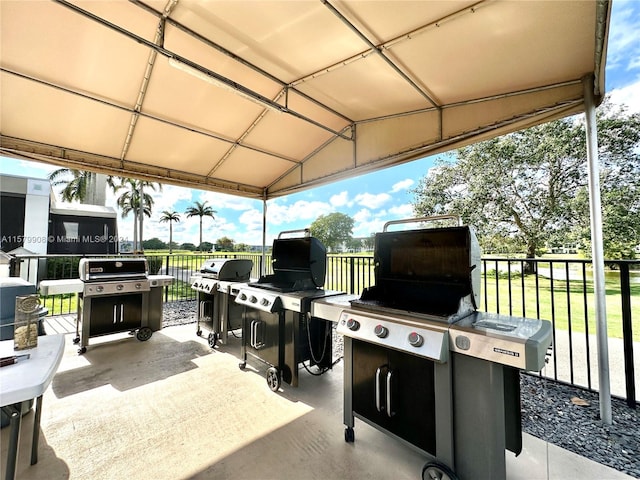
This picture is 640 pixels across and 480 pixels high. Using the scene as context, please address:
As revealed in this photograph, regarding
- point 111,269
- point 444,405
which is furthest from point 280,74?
point 444,405

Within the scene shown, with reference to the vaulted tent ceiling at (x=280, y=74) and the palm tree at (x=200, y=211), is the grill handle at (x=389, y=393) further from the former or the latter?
the palm tree at (x=200, y=211)

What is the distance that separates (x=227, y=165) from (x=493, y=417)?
15.8 ft

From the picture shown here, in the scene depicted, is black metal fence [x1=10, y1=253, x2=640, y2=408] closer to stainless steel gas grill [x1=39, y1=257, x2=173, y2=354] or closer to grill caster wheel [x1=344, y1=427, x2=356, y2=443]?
stainless steel gas grill [x1=39, y1=257, x2=173, y2=354]

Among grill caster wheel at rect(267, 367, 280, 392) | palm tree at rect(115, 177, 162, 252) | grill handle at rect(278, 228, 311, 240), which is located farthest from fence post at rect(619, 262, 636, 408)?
palm tree at rect(115, 177, 162, 252)

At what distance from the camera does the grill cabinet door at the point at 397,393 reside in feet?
4.99

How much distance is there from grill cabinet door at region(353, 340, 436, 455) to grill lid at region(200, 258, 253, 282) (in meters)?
2.43

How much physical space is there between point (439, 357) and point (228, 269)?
3048mm

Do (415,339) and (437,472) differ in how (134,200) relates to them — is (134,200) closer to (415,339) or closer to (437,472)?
(415,339)

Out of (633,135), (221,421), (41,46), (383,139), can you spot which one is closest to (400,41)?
(383,139)

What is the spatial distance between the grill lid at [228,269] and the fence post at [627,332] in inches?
153

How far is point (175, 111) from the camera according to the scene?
352 centimetres

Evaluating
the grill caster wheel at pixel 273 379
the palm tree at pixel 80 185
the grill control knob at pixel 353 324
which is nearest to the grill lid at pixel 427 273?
the grill control knob at pixel 353 324

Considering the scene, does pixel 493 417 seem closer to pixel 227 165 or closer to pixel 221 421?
pixel 221 421

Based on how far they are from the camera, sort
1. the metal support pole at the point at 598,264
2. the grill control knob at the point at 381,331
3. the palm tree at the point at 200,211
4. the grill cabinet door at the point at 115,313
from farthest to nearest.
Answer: the palm tree at the point at 200,211, the grill cabinet door at the point at 115,313, the metal support pole at the point at 598,264, the grill control knob at the point at 381,331
